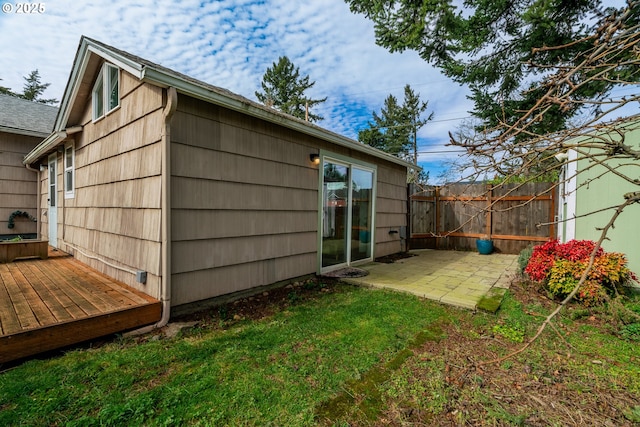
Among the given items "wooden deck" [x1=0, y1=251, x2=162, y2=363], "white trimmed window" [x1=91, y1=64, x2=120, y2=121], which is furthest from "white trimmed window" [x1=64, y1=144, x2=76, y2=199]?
"wooden deck" [x1=0, y1=251, x2=162, y2=363]

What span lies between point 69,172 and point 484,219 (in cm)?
1016

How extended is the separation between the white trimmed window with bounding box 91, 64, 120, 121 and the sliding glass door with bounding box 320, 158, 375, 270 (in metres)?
3.36

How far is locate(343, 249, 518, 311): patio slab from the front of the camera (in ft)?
13.4

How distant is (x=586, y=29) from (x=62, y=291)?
10068 mm

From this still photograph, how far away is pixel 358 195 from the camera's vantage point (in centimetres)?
608

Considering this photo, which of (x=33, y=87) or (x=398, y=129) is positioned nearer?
(x=33, y=87)

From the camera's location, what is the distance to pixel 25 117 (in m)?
7.55

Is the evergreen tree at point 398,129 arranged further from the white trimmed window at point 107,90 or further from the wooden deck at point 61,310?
the wooden deck at point 61,310

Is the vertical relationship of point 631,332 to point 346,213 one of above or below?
below

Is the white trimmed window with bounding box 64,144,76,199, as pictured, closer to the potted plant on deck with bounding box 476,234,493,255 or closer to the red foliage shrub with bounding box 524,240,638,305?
the red foliage shrub with bounding box 524,240,638,305

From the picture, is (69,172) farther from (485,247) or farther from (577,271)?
(485,247)

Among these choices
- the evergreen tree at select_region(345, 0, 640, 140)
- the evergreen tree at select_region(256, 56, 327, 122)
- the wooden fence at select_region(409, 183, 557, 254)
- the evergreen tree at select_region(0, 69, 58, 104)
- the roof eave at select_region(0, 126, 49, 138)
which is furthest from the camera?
the evergreen tree at select_region(0, 69, 58, 104)

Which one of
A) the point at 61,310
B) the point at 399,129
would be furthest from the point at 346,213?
the point at 399,129

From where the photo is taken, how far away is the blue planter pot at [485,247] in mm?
7789
